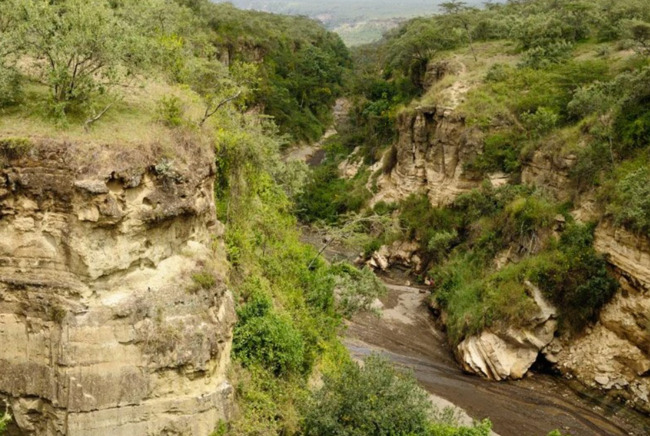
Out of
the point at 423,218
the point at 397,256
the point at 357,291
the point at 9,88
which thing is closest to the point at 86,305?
the point at 9,88

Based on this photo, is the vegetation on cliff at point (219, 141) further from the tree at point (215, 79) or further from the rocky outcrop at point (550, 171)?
the rocky outcrop at point (550, 171)

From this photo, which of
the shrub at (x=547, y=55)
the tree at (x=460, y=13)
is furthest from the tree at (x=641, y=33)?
the tree at (x=460, y=13)

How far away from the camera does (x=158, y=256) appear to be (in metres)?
14.4

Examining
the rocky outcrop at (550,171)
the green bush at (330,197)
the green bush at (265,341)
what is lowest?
the green bush at (330,197)

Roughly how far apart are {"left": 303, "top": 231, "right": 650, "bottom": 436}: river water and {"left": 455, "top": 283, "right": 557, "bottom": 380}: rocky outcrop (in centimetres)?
53

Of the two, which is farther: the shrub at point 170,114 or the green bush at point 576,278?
the green bush at point 576,278

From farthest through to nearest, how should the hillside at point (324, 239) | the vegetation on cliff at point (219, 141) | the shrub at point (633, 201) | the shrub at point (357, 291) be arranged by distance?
the shrub at point (633, 201) < the shrub at point (357, 291) < the vegetation on cliff at point (219, 141) < the hillside at point (324, 239)

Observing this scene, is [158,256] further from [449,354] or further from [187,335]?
[449,354]

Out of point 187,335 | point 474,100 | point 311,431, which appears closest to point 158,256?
point 187,335

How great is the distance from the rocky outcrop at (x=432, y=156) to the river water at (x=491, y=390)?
35.5 feet

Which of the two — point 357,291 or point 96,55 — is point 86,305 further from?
point 357,291

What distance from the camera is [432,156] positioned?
4375 centimetres

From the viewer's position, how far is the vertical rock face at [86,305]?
1303 centimetres

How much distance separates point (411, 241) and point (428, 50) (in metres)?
21.8
